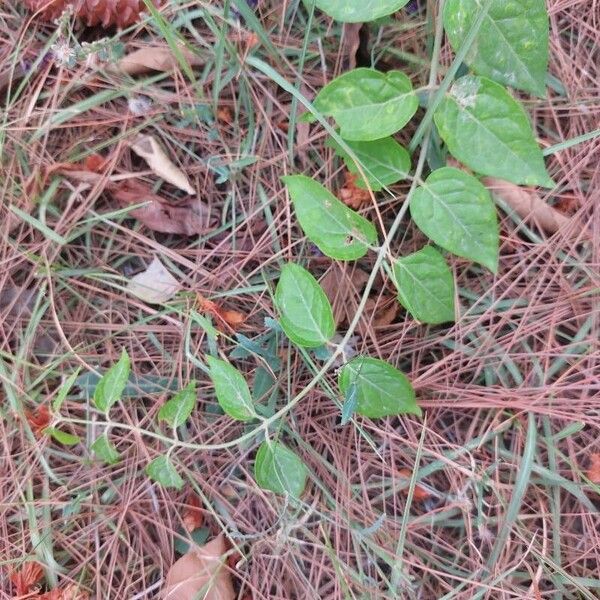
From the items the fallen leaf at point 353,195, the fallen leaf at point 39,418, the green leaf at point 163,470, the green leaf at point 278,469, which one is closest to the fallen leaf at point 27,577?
the fallen leaf at point 39,418

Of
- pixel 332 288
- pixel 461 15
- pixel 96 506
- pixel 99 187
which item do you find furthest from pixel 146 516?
pixel 461 15

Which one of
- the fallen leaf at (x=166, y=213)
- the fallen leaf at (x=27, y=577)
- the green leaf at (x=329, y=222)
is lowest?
the fallen leaf at (x=27, y=577)

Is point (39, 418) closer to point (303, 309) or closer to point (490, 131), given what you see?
point (303, 309)

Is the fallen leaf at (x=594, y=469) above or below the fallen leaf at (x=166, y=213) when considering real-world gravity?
below

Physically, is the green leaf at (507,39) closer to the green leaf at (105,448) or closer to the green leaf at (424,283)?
the green leaf at (424,283)

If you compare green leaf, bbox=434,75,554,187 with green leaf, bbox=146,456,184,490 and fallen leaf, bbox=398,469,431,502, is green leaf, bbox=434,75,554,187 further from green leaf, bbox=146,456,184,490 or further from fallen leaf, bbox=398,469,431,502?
green leaf, bbox=146,456,184,490

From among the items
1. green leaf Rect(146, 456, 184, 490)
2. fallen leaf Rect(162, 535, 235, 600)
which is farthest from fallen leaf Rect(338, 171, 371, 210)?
fallen leaf Rect(162, 535, 235, 600)
